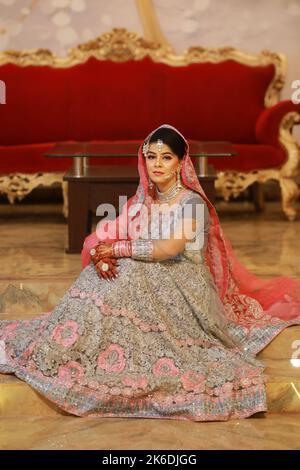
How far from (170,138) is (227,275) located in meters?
0.68

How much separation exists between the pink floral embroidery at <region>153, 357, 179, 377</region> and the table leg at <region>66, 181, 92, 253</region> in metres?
1.93

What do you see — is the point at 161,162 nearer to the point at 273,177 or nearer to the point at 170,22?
the point at 273,177

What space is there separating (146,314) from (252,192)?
3.81 m

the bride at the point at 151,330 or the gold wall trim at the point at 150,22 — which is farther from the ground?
the gold wall trim at the point at 150,22

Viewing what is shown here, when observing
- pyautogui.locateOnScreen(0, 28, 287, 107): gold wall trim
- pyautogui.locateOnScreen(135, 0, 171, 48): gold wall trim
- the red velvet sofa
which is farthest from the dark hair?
pyautogui.locateOnScreen(135, 0, 171, 48): gold wall trim

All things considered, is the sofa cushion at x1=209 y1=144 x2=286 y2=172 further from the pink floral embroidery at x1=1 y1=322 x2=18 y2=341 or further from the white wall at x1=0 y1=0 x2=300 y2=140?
the pink floral embroidery at x1=1 y1=322 x2=18 y2=341

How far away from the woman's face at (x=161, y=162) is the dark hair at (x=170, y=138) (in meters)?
0.01

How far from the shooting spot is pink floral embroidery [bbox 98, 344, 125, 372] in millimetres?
3025

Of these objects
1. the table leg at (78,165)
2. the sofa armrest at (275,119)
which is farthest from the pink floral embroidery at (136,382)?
the sofa armrest at (275,119)

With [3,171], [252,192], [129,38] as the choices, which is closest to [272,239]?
[252,192]

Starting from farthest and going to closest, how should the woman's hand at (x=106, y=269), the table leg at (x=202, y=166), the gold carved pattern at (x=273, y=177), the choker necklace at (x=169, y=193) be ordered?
the gold carved pattern at (x=273, y=177) → the table leg at (x=202, y=166) → the choker necklace at (x=169, y=193) → the woman's hand at (x=106, y=269)

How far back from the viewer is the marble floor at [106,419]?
274 cm

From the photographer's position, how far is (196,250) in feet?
10.6

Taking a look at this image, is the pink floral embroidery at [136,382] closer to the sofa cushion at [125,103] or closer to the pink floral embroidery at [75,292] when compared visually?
the pink floral embroidery at [75,292]
